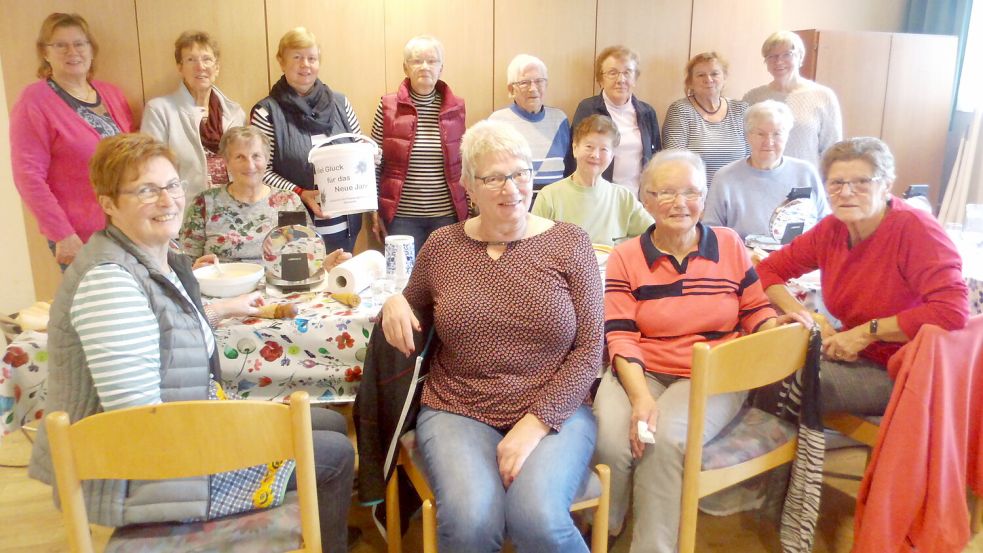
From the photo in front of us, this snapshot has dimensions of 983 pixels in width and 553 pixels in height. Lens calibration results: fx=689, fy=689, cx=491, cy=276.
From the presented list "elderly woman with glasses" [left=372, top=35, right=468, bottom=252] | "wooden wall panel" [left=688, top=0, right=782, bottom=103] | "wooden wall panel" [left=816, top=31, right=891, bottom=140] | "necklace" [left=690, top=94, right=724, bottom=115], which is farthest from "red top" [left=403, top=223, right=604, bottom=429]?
"wooden wall panel" [left=816, top=31, right=891, bottom=140]

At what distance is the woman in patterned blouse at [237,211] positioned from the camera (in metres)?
2.18

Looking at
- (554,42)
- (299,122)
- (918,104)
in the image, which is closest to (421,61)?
(299,122)

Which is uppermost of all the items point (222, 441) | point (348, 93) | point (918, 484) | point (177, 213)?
point (348, 93)

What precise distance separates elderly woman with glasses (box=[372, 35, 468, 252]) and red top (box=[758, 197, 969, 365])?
1550mm

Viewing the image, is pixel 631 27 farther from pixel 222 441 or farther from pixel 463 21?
pixel 222 441

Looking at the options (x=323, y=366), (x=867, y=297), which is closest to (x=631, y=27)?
(x=867, y=297)

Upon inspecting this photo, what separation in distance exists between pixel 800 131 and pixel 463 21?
1.79m

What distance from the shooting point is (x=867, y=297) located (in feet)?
5.82

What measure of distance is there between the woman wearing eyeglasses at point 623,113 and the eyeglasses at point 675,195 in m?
1.52

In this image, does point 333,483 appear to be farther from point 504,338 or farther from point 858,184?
point 858,184

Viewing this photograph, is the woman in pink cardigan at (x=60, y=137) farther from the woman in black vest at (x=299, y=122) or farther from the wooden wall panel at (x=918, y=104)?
the wooden wall panel at (x=918, y=104)

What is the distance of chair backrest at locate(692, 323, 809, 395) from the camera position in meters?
1.34

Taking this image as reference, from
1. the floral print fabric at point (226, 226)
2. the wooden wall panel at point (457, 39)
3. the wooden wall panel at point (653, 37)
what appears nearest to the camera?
the floral print fabric at point (226, 226)

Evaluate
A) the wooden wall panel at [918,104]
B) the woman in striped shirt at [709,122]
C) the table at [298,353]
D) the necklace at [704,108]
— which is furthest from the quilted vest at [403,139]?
the wooden wall panel at [918,104]
